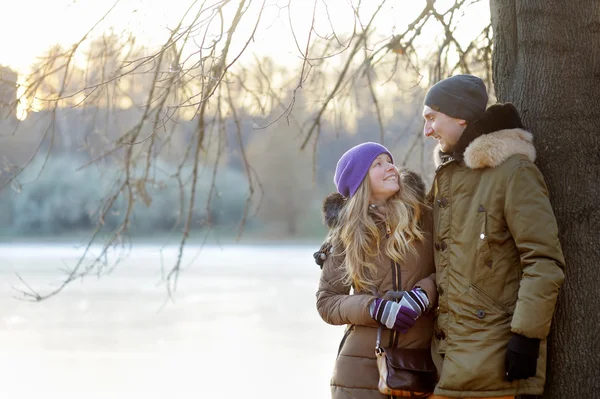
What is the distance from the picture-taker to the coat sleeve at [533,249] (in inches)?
95.9

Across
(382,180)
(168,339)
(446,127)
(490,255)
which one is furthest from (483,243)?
(168,339)

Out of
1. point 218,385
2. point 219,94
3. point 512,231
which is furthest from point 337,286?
point 218,385

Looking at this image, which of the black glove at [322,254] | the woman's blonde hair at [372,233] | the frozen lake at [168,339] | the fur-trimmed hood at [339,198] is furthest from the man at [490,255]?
the frozen lake at [168,339]

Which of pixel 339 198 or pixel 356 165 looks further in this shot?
pixel 339 198

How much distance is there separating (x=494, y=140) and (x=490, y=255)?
1.15 feet

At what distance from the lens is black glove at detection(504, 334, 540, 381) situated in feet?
8.04

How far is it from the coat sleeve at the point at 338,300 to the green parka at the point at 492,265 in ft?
0.77

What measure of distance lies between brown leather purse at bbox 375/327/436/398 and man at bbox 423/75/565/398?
1.8 inches

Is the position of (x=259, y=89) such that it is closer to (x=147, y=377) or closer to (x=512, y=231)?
(x=512, y=231)

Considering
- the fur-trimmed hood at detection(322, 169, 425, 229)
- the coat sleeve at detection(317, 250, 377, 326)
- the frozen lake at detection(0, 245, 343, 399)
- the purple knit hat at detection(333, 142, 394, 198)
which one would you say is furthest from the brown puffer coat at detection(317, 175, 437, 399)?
the frozen lake at detection(0, 245, 343, 399)

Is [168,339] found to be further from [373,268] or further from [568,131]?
[568,131]

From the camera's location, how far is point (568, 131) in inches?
114

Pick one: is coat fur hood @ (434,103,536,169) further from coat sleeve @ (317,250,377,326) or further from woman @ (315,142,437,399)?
coat sleeve @ (317,250,377,326)

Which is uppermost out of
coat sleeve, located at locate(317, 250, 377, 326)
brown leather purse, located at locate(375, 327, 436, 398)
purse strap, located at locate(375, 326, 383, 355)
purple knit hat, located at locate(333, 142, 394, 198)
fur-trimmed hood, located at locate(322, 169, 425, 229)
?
purple knit hat, located at locate(333, 142, 394, 198)
